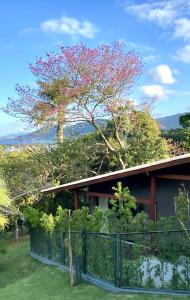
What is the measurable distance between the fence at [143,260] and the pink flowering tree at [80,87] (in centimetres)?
1495

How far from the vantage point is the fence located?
980 cm

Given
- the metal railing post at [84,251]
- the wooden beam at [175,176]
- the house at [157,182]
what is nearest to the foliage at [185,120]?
the house at [157,182]

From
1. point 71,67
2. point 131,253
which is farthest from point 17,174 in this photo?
point 131,253

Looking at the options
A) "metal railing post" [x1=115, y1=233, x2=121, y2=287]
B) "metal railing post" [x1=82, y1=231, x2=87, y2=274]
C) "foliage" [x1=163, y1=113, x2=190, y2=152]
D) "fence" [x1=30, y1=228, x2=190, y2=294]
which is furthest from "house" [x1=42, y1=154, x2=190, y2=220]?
"foliage" [x1=163, y1=113, x2=190, y2=152]

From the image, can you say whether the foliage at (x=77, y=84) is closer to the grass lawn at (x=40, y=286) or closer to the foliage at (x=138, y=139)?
the foliage at (x=138, y=139)

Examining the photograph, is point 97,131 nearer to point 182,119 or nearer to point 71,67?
point 71,67

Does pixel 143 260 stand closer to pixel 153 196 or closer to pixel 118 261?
pixel 118 261

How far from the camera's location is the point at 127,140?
27844 mm

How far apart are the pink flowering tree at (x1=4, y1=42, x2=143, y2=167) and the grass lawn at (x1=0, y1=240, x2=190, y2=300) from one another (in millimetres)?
10410

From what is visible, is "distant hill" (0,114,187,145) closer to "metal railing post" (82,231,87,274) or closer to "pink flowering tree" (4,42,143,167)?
"pink flowering tree" (4,42,143,167)

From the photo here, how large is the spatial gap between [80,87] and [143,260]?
1670 centimetres

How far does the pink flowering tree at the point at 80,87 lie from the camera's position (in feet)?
85.3

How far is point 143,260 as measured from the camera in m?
10.4

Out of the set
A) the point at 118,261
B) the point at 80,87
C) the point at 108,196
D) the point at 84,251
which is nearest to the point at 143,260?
the point at 118,261
